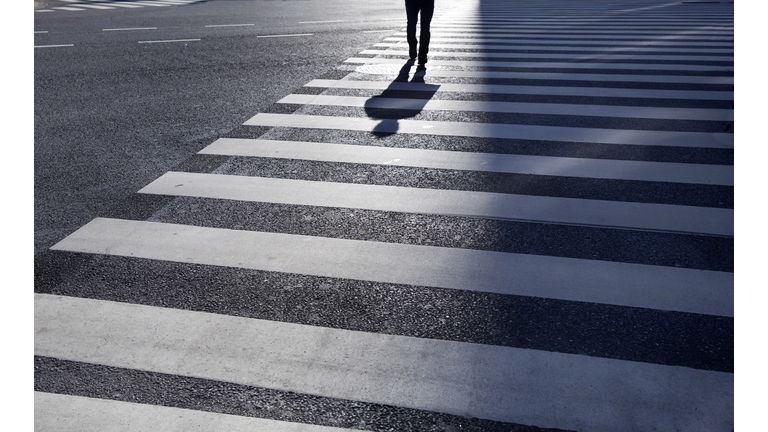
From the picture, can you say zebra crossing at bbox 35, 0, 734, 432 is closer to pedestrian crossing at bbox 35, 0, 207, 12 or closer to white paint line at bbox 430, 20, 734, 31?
white paint line at bbox 430, 20, 734, 31

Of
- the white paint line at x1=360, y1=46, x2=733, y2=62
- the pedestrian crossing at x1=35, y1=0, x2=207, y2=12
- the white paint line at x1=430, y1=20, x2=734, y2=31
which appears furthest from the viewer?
the pedestrian crossing at x1=35, y1=0, x2=207, y2=12

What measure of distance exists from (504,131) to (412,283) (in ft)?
10.3

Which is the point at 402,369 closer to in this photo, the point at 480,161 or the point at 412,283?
the point at 412,283

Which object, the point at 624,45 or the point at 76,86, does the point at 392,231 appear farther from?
the point at 624,45

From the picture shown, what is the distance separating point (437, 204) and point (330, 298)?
4.78ft

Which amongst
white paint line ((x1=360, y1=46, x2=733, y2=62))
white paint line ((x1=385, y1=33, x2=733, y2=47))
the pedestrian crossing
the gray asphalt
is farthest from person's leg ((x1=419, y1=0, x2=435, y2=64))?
the pedestrian crossing

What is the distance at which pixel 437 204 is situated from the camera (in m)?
4.57

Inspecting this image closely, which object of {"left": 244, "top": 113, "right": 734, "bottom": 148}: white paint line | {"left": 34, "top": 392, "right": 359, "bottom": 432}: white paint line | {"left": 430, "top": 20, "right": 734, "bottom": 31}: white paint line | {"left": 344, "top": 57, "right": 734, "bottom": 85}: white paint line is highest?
{"left": 430, "top": 20, "right": 734, "bottom": 31}: white paint line

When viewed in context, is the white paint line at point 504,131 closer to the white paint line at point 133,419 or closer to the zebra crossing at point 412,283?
the zebra crossing at point 412,283

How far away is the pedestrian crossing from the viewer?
62.7 ft

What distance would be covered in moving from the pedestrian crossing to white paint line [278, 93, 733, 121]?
47.7 ft

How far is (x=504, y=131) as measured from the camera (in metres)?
6.23

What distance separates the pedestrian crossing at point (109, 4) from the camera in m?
19.1

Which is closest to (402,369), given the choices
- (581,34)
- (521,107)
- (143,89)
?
(521,107)
